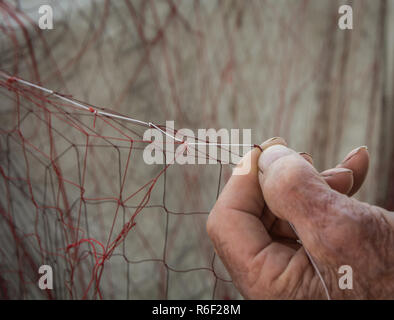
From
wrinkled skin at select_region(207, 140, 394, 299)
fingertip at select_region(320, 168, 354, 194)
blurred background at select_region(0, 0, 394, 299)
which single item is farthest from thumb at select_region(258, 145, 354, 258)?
blurred background at select_region(0, 0, 394, 299)

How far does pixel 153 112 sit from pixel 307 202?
0.68 meters

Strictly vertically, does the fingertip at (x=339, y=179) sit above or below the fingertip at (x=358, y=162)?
below

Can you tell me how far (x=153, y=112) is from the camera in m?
1.02

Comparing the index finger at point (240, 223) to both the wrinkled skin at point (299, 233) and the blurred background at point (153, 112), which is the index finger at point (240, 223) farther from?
the blurred background at point (153, 112)

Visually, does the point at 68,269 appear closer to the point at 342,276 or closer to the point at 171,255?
the point at 171,255

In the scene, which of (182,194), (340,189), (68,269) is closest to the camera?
(340,189)

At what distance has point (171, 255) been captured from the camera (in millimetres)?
1072

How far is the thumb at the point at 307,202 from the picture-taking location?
415mm

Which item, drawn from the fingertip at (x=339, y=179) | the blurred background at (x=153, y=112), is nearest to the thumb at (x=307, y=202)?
the fingertip at (x=339, y=179)

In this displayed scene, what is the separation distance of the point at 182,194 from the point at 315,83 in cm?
59

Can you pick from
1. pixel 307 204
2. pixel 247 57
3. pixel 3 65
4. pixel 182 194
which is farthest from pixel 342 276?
pixel 3 65

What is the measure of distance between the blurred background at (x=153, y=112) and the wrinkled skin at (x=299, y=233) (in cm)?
43

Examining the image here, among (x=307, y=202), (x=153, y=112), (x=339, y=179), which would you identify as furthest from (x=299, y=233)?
(x=153, y=112)

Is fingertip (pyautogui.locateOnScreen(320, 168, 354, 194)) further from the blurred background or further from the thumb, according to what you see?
the blurred background
